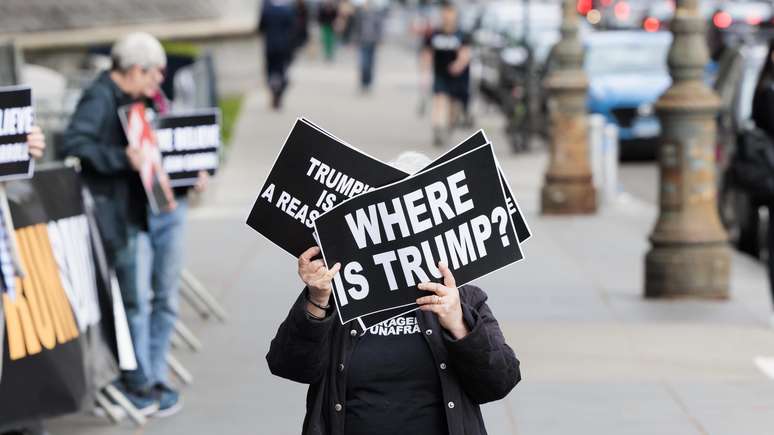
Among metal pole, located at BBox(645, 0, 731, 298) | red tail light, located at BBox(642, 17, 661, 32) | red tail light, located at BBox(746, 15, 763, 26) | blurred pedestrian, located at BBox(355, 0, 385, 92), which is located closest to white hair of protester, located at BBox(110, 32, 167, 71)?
metal pole, located at BBox(645, 0, 731, 298)

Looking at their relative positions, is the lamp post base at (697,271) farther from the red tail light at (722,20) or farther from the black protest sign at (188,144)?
the red tail light at (722,20)

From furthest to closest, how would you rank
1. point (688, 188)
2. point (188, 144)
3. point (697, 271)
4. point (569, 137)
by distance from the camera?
point (569, 137)
point (688, 188)
point (697, 271)
point (188, 144)

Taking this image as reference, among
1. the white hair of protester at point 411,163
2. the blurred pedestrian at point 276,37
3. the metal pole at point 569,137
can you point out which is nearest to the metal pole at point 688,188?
the metal pole at point 569,137

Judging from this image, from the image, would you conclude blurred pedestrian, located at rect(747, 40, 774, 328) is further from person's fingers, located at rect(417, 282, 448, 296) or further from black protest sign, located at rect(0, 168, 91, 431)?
person's fingers, located at rect(417, 282, 448, 296)

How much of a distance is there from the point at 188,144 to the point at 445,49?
42.2 feet

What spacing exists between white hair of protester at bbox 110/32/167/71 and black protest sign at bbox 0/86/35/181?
0.89 m

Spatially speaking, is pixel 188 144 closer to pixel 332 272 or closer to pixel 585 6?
pixel 332 272

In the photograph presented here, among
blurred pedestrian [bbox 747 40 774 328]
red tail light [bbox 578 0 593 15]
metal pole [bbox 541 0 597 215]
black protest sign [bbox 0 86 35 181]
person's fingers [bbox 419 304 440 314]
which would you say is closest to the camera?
person's fingers [bbox 419 304 440 314]

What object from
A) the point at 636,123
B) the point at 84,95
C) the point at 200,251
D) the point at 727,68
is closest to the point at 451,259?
the point at 84,95

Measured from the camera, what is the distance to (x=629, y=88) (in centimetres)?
2005

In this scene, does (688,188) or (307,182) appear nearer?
(307,182)

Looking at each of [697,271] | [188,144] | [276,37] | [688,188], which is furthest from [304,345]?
[276,37]

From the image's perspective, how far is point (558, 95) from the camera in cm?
1485

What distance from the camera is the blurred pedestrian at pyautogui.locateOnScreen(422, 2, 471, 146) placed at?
66.0 feet
